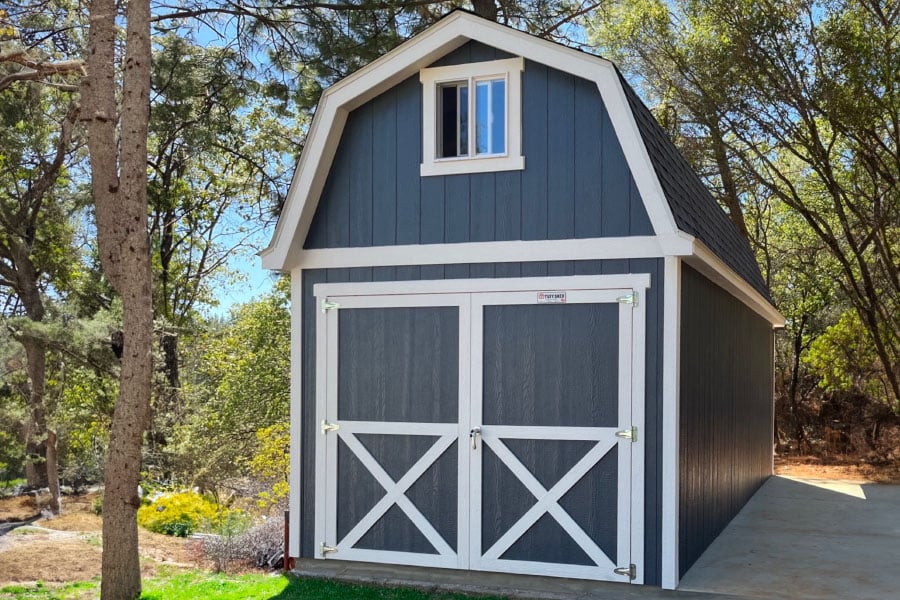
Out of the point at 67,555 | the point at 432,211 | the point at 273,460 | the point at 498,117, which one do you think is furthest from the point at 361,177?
the point at 273,460

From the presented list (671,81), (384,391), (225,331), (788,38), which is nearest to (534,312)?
(384,391)

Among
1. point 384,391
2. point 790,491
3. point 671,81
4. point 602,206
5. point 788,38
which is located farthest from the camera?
point 671,81

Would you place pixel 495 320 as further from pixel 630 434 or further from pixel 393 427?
pixel 630 434

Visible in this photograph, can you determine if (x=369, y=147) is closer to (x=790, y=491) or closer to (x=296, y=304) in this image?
(x=296, y=304)

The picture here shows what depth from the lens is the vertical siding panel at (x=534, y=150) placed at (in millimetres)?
6305

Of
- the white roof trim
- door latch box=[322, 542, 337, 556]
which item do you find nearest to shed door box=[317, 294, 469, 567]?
door latch box=[322, 542, 337, 556]

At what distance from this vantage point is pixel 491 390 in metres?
6.33

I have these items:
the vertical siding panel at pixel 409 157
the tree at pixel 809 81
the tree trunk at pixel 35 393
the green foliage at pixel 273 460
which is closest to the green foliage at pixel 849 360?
the tree at pixel 809 81

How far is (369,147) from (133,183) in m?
1.74

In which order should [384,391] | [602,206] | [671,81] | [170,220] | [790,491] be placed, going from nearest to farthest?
[602,206] → [384,391] → [790,491] → [671,81] → [170,220]

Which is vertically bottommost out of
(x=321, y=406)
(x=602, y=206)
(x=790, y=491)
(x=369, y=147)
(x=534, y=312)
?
(x=790, y=491)

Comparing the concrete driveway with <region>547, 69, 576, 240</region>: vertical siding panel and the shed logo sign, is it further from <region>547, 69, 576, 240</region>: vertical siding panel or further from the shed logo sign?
<region>547, 69, 576, 240</region>: vertical siding panel

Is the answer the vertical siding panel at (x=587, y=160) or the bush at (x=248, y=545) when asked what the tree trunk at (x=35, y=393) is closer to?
the bush at (x=248, y=545)

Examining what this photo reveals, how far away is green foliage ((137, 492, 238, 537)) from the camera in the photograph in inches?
419
